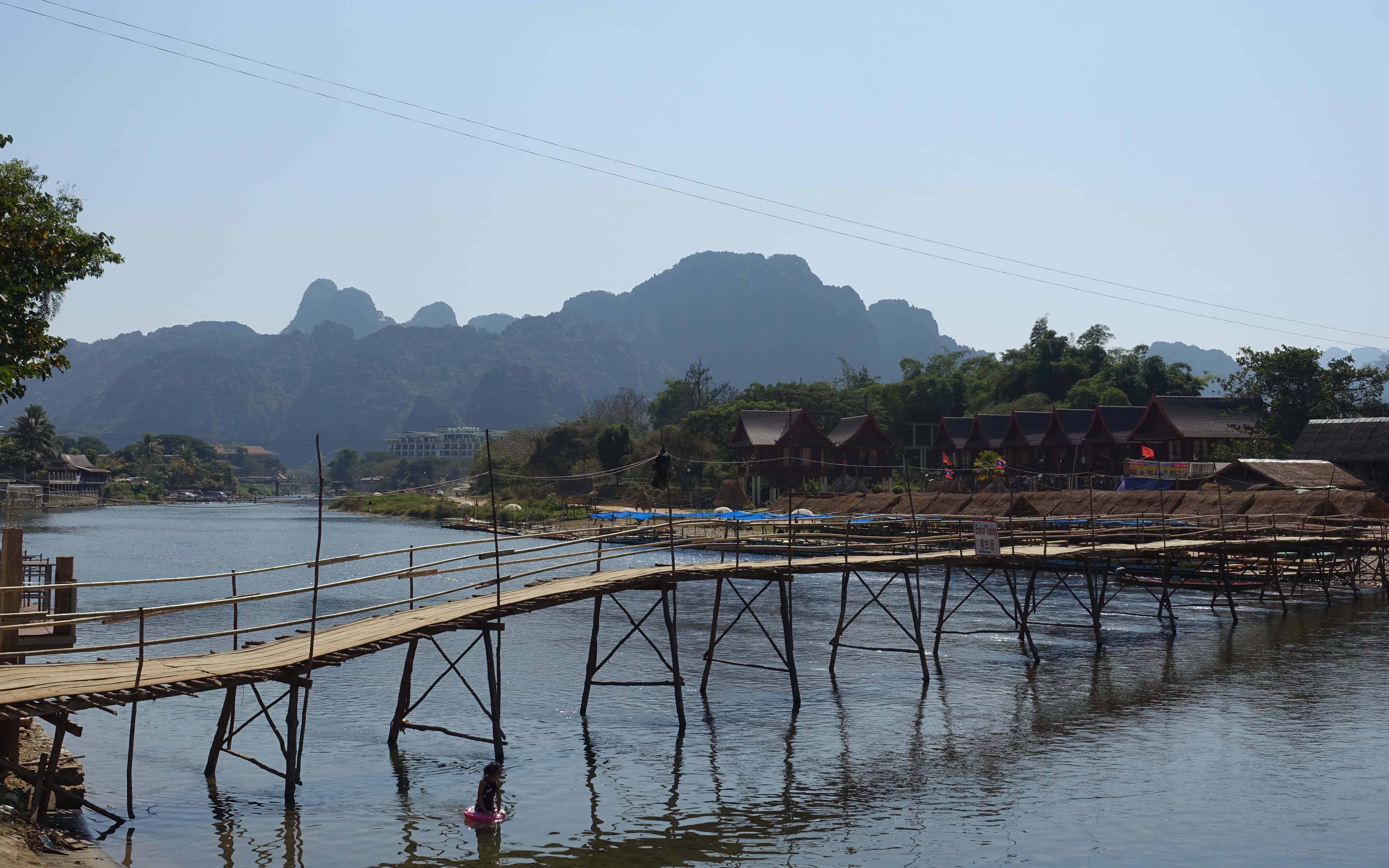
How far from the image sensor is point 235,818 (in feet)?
Answer: 56.0

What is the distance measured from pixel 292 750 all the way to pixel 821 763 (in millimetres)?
9576

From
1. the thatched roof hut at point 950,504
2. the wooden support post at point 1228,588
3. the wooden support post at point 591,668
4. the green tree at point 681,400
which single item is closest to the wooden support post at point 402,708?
the wooden support post at point 591,668

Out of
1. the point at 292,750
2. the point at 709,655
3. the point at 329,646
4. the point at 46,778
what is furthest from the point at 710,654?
the point at 46,778

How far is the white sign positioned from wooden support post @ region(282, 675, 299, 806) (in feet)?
57.5

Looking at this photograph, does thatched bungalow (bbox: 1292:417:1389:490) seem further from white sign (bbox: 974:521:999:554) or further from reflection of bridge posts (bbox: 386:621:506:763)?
reflection of bridge posts (bbox: 386:621:506:763)

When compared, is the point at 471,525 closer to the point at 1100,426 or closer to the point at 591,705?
the point at 1100,426

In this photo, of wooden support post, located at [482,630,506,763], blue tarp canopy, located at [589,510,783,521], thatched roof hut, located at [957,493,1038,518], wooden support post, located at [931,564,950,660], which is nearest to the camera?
wooden support post, located at [482,630,506,763]

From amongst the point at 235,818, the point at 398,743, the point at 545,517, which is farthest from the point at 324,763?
the point at 545,517

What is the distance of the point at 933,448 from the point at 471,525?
41.4 m

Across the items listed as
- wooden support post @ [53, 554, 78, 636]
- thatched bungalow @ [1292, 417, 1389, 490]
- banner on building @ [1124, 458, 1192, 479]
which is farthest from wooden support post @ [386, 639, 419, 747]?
thatched bungalow @ [1292, 417, 1389, 490]

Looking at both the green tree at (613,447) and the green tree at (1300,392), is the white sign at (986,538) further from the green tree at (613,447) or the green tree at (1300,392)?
the green tree at (613,447)

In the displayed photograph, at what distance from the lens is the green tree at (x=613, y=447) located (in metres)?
100

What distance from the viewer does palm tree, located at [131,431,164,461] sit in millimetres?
179625

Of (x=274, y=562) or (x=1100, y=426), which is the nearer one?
(x=274, y=562)
